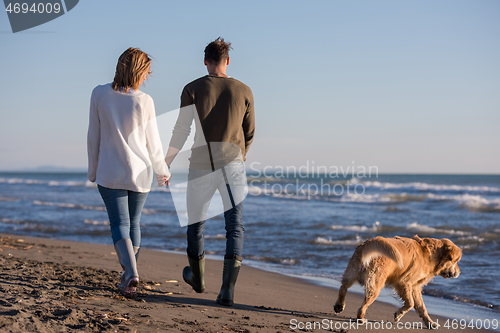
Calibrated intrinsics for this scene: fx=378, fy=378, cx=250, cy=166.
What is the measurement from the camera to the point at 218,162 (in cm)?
298

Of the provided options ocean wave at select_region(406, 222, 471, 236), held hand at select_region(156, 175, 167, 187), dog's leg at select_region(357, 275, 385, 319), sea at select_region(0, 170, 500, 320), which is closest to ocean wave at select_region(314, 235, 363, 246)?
sea at select_region(0, 170, 500, 320)

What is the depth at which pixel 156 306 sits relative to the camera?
9.04 ft

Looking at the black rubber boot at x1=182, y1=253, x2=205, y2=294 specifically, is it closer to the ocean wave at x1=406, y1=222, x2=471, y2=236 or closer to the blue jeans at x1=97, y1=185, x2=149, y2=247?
the blue jeans at x1=97, y1=185, x2=149, y2=247

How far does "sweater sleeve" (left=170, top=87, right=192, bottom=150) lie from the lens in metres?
2.99

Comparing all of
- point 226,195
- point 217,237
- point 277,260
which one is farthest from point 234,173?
point 217,237

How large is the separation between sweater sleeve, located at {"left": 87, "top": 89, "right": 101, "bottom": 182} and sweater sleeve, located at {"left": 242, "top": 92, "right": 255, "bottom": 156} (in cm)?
114

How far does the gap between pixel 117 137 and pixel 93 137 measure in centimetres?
19

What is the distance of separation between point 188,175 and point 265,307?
132 centimetres

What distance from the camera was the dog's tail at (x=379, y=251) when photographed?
10.3 ft

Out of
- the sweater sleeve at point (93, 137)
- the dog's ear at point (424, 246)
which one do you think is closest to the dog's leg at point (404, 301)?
the dog's ear at point (424, 246)

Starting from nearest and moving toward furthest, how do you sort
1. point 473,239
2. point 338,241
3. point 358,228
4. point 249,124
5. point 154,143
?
point 154,143
point 249,124
point 473,239
point 338,241
point 358,228

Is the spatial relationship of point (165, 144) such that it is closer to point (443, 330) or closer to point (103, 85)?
point (103, 85)

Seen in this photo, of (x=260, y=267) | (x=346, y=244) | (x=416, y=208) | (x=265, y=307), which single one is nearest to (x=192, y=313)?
(x=265, y=307)

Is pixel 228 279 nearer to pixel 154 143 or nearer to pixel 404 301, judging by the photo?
pixel 154 143
